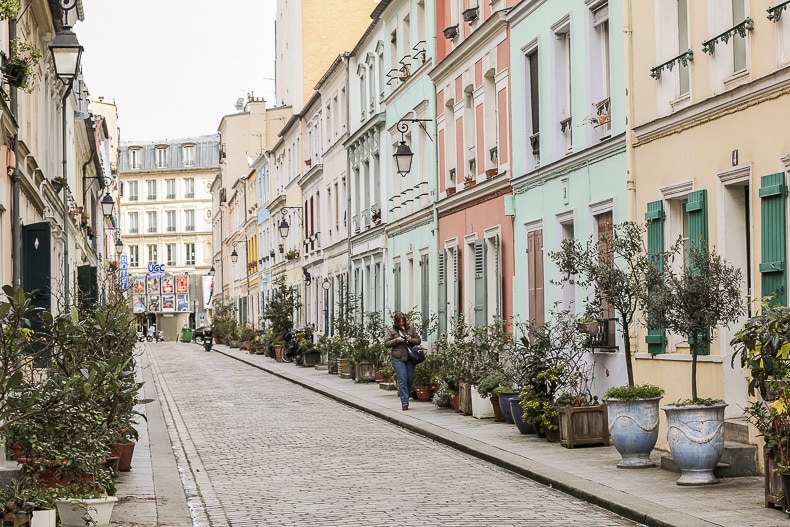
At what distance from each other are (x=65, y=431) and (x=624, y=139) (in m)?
9.41

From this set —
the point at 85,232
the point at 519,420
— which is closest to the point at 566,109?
the point at 519,420

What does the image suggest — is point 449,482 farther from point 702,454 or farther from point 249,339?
point 249,339

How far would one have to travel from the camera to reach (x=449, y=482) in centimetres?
1396

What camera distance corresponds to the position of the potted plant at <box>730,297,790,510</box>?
1044 centimetres

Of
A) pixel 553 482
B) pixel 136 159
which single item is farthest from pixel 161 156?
pixel 553 482

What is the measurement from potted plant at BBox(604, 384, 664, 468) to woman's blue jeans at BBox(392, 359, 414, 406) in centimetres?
945

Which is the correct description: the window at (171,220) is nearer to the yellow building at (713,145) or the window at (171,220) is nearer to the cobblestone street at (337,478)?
the cobblestone street at (337,478)

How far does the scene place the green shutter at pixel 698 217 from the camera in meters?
14.9

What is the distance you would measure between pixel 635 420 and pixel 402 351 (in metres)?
10.2

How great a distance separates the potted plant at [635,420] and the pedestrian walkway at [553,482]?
220 mm

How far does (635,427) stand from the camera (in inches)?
544

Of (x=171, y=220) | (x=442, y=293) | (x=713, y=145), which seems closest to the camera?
(x=713, y=145)

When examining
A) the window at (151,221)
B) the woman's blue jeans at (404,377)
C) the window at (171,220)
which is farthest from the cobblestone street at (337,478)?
the window at (151,221)

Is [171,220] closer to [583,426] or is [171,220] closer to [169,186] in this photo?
[169,186]
